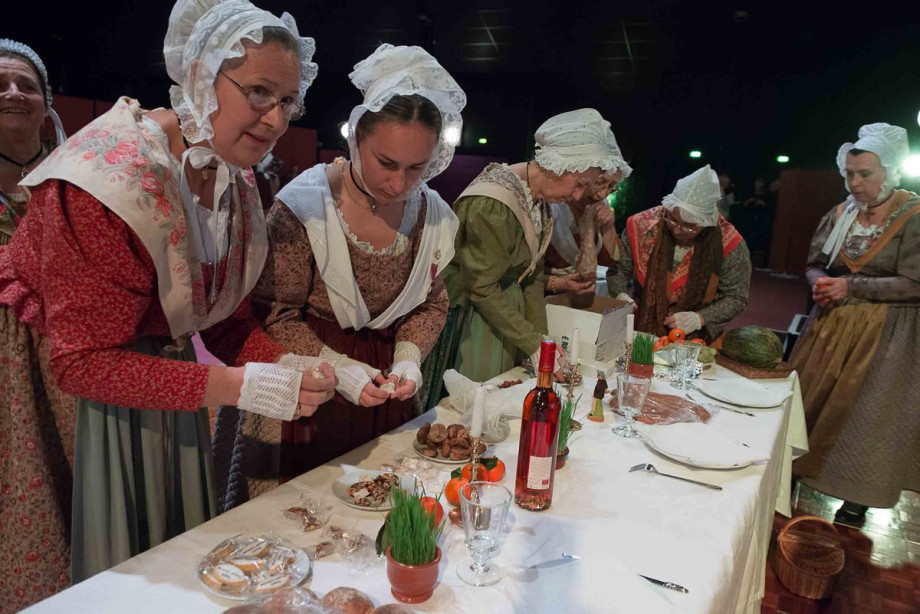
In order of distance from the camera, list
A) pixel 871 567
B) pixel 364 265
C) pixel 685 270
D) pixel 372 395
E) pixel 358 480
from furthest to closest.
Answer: pixel 685 270, pixel 871 567, pixel 364 265, pixel 372 395, pixel 358 480

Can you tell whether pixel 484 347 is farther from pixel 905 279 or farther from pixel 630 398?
pixel 905 279

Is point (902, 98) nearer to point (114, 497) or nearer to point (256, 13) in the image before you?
point (256, 13)

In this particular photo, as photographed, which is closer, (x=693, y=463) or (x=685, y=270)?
(x=693, y=463)

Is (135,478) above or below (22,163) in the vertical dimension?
below

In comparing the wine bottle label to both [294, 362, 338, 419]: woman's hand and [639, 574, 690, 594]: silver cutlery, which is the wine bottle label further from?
[294, 362, 338, 419]: woman's hand

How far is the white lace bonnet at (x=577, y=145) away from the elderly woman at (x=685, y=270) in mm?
751

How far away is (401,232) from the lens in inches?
63.1

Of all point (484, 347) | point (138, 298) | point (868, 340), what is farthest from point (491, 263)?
point (868, 340)

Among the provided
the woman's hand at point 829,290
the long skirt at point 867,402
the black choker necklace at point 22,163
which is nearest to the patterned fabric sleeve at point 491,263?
the black choker necklace at point 22,163

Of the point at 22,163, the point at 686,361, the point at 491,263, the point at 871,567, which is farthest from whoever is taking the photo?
the point at 871,567

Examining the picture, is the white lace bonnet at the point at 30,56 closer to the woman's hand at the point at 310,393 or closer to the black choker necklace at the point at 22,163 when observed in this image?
the black choker necklace at the point at 22,163

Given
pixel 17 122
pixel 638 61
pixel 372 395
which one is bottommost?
pixel 372 395

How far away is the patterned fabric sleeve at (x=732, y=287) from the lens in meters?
2.93

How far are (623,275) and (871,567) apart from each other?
5.65 ft
